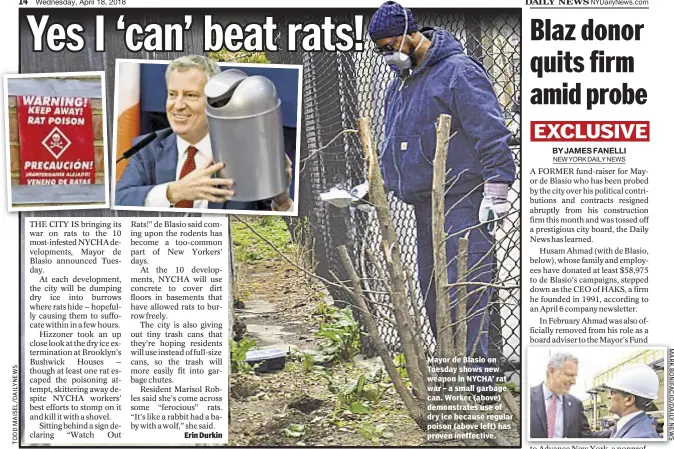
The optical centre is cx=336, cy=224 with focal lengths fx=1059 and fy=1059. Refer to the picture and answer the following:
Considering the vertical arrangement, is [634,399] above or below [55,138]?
below

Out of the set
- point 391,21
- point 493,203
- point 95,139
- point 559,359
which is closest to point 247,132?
point 95,139

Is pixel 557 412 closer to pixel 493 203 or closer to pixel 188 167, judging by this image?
pixel 493 203

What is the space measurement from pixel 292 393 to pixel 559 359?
1.51 meters

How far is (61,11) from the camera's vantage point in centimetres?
590

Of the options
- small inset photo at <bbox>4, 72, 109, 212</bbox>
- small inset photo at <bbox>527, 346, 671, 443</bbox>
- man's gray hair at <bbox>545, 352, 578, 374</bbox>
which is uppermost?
small inset photo at <bbox>4, 72, 109, 212</bbox>

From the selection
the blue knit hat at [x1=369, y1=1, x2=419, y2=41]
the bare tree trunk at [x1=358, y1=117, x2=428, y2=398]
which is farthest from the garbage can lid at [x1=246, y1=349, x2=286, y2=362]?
the blue knit hat at [x1=369, y1=1, x2=419, y2=41]

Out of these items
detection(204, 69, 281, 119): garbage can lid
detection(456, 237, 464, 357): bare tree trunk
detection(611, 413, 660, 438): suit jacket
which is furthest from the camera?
detection(611, 413, 660, 438): suit jacket

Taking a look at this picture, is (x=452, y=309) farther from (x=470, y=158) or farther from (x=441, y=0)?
(x=441, y=0)

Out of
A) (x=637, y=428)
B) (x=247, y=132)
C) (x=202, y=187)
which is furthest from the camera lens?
(x=637, y=428)

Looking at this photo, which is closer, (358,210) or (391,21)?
(391,21)

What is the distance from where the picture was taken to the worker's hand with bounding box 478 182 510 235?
5840 mm

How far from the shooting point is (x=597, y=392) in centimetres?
594

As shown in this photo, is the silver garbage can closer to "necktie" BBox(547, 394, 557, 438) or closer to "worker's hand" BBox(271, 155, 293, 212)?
"worker's hand" BBox(271, 155, 293, 212)

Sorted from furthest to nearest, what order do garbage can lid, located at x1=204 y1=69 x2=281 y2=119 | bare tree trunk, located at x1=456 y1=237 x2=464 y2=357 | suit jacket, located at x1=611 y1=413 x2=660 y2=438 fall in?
suit jacket, located at x1=611 y1=413 x2=660 y2=438 → bare tree trunk, located at x1=456 y1=237 x2=464 y2=357 → garbage can lid, located at x1=204 y1=69 x2=281 y2=119
